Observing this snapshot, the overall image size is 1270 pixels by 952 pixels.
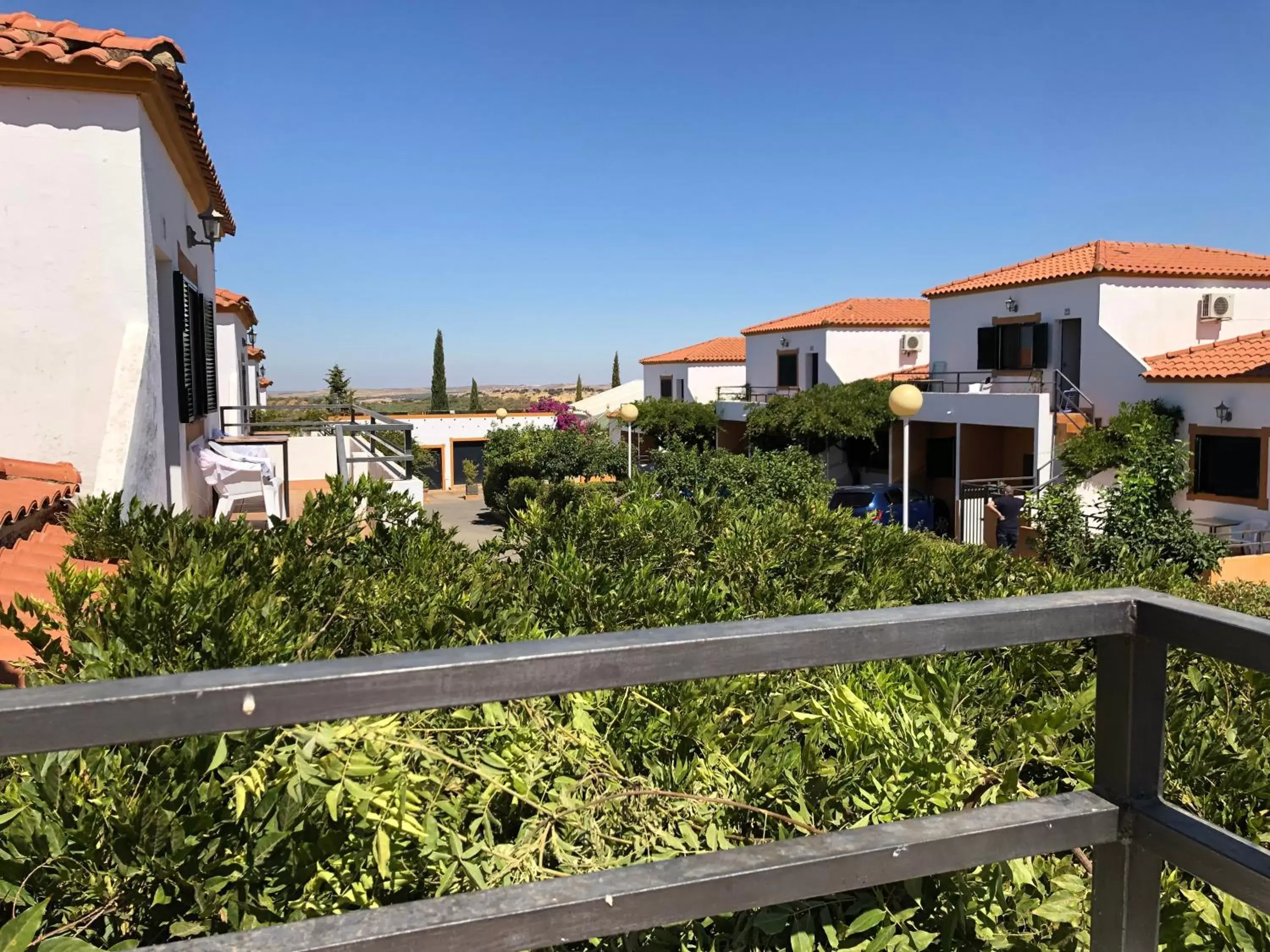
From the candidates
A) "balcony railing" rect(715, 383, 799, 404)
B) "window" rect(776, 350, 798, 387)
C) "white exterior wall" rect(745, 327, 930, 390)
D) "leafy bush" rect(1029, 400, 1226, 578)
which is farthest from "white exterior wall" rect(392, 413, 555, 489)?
"leafy bush" rect(1029, 400, 1226, 578)

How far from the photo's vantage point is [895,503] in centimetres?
2169

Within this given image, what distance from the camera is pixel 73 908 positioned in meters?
1.46

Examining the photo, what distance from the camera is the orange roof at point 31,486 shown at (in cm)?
515

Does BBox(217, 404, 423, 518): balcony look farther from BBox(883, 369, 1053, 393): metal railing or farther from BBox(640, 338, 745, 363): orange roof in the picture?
BBox(640, 338, 745, 363): orange roof

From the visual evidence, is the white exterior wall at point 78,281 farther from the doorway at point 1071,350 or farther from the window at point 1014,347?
the window at point 1014,347

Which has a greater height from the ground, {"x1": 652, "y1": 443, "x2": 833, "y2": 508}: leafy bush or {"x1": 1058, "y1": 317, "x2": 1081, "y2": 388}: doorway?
{"x1": 1058, "y1": 317, "x2": 1081, "y2": 388}: doorway

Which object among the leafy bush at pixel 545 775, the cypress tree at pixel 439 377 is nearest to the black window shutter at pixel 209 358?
the leafy bush at pixel 545 775

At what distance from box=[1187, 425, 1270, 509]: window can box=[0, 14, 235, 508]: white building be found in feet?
61.0

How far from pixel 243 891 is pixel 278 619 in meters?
1.26

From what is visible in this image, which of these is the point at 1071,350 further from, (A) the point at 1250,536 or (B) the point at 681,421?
(B) the point at 681,421

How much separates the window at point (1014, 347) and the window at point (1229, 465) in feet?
16.8

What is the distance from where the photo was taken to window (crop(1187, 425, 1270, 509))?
57.5 feet

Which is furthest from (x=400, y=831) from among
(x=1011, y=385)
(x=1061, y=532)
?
(x=1011, y=385)

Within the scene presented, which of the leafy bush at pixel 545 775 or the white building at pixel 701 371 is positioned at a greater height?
the white building at pixel 701 371
